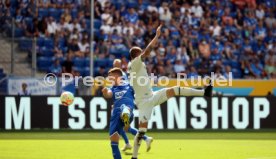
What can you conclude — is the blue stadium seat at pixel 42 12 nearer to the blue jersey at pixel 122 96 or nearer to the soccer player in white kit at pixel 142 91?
the soccer player in white kit at pixel 142 91

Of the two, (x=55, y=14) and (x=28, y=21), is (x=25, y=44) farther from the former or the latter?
(x=55, y=14)

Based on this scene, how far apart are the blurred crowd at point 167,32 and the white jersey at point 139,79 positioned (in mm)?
14180

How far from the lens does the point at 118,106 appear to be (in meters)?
15.8

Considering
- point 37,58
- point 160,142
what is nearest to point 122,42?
point 37,58

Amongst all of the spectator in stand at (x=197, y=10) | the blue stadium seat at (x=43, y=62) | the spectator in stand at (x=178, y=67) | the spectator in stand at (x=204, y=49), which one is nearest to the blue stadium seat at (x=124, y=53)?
the spectator in stand at (x=178, y=67)

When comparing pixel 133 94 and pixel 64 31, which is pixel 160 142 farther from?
pixel 64 31

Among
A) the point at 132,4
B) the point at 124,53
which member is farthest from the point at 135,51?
the point at 132,4

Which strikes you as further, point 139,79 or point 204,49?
point 204,49

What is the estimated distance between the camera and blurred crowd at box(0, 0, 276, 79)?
31.8m

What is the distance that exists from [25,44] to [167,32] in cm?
684

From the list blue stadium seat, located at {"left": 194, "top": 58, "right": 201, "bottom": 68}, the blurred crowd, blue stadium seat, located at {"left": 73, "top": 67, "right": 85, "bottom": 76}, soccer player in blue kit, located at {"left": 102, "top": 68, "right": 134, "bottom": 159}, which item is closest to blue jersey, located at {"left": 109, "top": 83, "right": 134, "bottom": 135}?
soccer player in blue kit, located at {"left": 102, "top": 68, "right": 134, "bottom": 159}

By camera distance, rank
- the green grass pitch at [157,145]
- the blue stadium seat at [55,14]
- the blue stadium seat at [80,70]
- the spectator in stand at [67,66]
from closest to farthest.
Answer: the green grass pitch at [157,145]
the spectator in stand at [67,66]
the blue stadium seat at [80,70]
the blue stadium seat at [55,14]

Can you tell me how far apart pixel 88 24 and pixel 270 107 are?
9432mm

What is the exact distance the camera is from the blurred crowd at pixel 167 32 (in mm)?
31750
